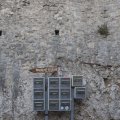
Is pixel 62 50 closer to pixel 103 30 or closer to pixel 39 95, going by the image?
pixel 103 30

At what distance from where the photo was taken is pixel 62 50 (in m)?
9.71

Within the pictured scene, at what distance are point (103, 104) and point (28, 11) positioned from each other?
9.28 feet

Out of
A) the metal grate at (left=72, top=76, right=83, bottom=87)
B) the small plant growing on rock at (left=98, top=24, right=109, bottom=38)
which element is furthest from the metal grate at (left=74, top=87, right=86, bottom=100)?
the small plant growing on rock at (left=98, top=24, right=109, bottom=38)

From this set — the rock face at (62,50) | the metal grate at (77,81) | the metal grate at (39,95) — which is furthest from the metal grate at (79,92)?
the metal grate at (39,95)

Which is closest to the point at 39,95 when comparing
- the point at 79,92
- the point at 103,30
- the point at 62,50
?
the point at 79,92

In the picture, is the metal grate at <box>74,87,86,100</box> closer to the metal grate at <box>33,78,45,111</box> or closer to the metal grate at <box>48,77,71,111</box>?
the metal grate at <box>48,77,71,111</box>

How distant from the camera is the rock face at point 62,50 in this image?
943 centimetres

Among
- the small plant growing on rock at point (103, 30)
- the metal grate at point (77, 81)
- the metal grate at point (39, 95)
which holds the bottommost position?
the metal grate at point (39, 95)

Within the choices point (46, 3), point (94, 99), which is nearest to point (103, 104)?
point (94, 99)

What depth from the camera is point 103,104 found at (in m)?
9.45

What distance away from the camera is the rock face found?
943 centimetres

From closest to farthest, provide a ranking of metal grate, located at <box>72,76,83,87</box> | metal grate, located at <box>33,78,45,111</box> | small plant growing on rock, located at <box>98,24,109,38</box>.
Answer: metal grate, located at <box>33,78,45,111</box>
metal grate, located at <box>72,76,83,87</box>
small plant growing on rock, located at <box>98,24,109,38</box>

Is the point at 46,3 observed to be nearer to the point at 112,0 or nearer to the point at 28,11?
the point at 28,11

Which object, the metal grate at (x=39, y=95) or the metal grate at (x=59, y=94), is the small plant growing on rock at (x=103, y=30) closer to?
the metal grate at (x=59, y=94)
